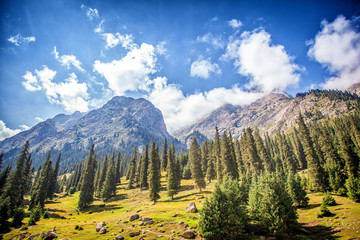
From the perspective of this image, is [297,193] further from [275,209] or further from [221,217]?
[221,217]

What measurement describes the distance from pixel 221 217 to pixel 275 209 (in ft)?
25.1

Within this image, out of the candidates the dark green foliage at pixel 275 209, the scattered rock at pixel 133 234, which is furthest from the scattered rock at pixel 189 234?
the dark green foliage at pixel 275 209

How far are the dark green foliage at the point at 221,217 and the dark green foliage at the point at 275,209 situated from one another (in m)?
2.95

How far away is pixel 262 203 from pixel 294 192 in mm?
23684

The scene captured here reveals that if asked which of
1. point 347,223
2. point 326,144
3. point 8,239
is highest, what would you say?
point 326,144

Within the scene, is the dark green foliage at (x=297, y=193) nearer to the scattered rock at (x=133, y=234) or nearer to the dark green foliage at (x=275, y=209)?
the dark green foliage at (x=275, y=209)

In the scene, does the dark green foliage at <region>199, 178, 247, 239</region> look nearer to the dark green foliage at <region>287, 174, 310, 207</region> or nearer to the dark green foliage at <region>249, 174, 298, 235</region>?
the dark green foliage at <region>249, 174, 298, 235</region>

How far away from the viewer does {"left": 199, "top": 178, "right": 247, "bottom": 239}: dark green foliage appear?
21.8 metres

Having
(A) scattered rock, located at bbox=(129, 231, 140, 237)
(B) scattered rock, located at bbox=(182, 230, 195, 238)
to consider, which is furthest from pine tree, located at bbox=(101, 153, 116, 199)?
(B) scattered rock, located at bbox=(182, 230, 195, 238)

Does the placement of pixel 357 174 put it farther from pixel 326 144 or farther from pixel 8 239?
pixel 8 239

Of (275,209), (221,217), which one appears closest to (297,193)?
(275,209)

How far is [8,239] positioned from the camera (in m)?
28.7

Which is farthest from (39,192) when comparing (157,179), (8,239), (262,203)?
(262,203)

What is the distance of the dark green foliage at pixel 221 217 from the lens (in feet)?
71.5
